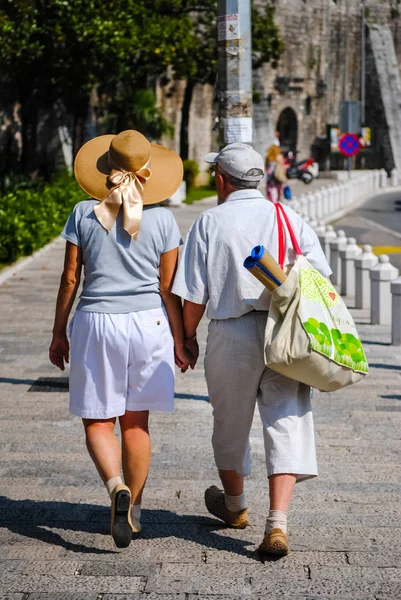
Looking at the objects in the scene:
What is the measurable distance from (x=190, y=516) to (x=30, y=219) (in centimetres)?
1369

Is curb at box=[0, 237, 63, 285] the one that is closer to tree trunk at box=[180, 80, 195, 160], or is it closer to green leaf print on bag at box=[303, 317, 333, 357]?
green leaf print on bag at box=[303, 317, 333, 357]

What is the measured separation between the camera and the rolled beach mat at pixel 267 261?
463cm

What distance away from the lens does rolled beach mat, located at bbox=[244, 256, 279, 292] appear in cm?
463

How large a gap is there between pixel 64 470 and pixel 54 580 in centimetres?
172

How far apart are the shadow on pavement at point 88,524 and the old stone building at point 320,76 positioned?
167 ft

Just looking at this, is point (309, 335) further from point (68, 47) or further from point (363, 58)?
point (363, 58)

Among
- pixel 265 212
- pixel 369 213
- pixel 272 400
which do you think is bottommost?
pixel 369 213

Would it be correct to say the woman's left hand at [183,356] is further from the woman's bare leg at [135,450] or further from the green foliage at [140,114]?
the green foliage at [140,114]

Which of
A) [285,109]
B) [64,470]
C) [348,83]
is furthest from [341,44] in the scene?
[64,470]

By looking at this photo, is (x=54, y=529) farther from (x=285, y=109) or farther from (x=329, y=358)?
(x=285, y=109)

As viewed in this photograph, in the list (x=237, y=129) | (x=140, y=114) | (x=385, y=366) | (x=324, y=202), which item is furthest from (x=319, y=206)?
(x=237, y=129)

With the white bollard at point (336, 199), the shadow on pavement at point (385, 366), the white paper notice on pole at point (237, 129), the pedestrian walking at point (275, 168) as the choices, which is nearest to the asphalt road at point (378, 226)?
the white bollard at point (336, 199)

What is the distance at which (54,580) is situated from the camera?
453 centimetres

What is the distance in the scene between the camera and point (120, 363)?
496 centimetres
